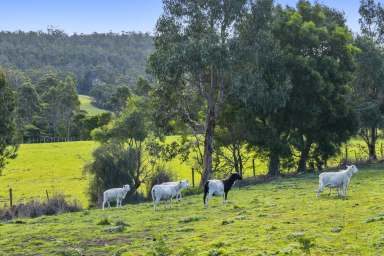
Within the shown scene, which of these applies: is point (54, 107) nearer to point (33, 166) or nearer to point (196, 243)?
point (33, 166)

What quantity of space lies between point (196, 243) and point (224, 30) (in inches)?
1107

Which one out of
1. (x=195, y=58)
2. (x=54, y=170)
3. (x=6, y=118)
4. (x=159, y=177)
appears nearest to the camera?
(x=195, y=58)

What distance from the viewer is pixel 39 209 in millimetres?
32375

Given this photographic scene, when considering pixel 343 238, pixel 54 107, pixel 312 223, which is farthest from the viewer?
pixel 54 107

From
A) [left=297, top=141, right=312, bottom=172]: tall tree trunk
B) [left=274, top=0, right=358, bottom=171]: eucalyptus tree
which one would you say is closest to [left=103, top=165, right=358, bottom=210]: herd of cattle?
[left=274, top=0, right=358, bottom=171]: eucalyptus tree

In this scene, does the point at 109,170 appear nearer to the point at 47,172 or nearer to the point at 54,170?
the point at 47,172

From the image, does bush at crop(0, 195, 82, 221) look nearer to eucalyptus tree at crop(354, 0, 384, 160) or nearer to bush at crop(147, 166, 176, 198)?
bush at crop(147, 166, 176, 198)

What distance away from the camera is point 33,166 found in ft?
240

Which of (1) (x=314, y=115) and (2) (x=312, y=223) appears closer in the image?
(2) (x=312, y=223)

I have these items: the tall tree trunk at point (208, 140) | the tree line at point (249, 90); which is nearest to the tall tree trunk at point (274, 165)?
the tree line at point (249, 90)

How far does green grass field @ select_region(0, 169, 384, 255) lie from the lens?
14.9 m

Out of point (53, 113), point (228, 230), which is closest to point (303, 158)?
point (228, 230)

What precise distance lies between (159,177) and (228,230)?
966 inches

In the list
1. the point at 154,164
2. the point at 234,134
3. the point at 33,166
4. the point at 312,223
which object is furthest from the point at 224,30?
the point at 33,166
